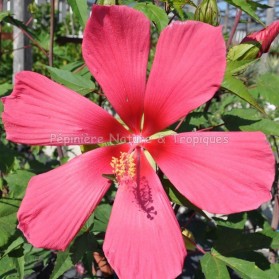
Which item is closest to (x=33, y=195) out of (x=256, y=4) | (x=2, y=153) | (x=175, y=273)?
(x=175, y=273)

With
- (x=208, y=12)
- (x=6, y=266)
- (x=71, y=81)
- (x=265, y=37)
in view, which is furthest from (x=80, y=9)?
(x=6, y=266)

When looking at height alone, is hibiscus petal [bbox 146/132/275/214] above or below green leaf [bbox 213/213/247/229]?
above

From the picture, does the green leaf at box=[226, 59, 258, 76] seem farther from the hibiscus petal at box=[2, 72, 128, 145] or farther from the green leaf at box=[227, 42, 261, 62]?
the hibiscus petal at box=[2, 72, 128, 145]

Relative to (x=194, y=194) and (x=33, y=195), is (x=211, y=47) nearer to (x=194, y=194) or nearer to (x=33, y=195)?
(x=194, y=194)

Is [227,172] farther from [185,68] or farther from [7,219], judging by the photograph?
[7,219]

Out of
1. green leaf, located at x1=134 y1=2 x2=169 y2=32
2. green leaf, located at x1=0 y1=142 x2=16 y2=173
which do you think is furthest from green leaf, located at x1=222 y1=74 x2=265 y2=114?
green leaf, located at x1=0 y1=142 x2=16 y2=173

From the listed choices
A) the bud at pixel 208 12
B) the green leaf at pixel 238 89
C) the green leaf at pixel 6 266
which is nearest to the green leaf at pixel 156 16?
the bud at pixel 208 12

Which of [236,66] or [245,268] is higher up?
[236,66]
